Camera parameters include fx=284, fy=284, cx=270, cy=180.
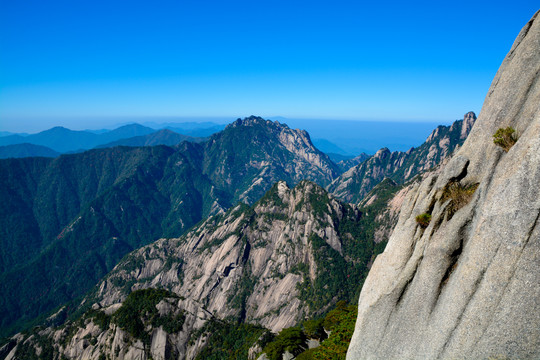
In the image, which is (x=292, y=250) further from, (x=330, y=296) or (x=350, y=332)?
(x=350, y=332)

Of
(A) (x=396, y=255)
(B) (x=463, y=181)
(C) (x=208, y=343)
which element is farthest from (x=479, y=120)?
(C) (x=208, y=343)

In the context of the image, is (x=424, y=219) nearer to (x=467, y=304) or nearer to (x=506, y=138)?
(x=467, y=304)

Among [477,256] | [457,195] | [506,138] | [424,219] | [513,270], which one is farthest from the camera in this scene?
[424,219]

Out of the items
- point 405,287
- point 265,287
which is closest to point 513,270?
point 405,287

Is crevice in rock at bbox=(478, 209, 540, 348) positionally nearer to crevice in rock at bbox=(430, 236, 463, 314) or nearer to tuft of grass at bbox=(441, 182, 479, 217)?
crevice in rock at bbox=(430, 236, 463, 314)

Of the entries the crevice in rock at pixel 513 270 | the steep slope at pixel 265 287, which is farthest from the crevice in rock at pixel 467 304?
the steep slope at pixel 265 287

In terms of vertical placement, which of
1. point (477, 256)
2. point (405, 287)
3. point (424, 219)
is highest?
point (477, 256)

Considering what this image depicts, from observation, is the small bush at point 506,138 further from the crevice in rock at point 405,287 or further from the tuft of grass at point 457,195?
the crevice in rock at point 405,287
